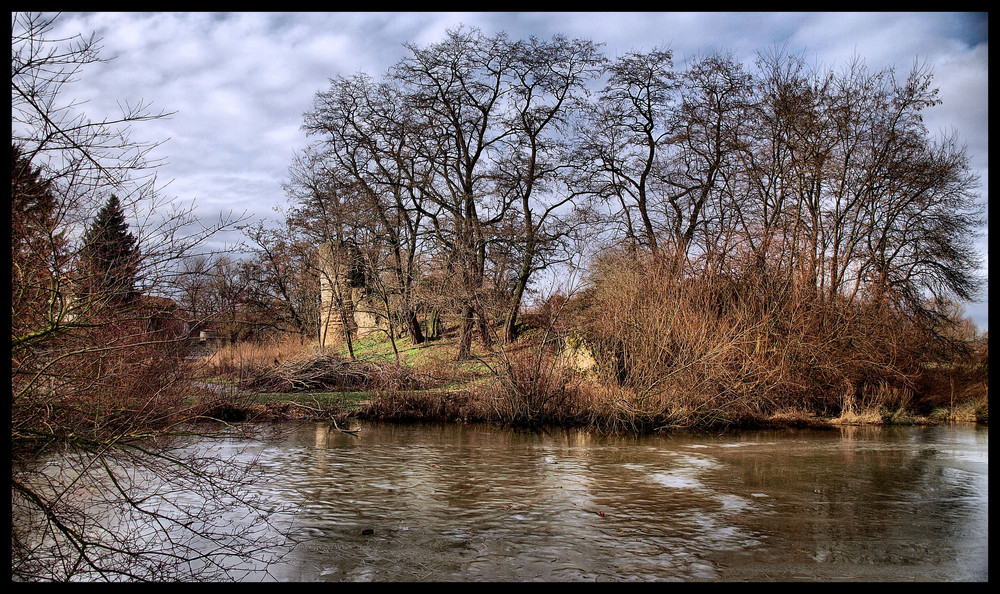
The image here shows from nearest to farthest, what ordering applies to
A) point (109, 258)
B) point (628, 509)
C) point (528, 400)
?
point (109, 258) < point (628, 509) < point (528, 400)

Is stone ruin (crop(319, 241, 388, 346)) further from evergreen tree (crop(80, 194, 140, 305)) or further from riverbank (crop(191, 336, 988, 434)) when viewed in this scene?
evergreen tree (crop(80, 194, 140, 305))

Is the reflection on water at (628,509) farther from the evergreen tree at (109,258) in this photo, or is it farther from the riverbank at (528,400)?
the evergreen tree at (109,258)

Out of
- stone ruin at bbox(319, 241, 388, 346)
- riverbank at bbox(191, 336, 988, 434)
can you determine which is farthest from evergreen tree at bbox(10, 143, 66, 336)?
stone ruin at bbox(319, 241, 388, 346)

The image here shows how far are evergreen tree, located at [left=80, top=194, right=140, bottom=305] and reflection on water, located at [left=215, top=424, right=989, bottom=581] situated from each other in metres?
2.67

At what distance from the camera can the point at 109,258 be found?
6453mm

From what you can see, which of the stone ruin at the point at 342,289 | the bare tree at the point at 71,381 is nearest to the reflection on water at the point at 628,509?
the bare tree at the point at 71,381

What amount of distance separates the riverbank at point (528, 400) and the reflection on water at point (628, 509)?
4.44 feet

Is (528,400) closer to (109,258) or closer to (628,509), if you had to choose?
(628,509)

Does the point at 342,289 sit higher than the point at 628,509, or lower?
higher

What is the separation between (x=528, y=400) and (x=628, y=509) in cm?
754

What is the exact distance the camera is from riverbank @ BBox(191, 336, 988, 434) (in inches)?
606

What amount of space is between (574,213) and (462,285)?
1085cm

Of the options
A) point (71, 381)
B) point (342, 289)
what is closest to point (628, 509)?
point (71, 381)

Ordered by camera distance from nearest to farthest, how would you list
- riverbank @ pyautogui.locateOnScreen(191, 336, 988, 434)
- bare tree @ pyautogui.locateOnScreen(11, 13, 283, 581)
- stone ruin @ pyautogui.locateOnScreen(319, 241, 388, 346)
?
bare tree @ pyautogui.locateOnScreen(11, 13, 283, 581), riverbank @ pyautogui.locateOnScreen(191, 336, 988, 434), stone ruin @ pyautogui.locateOnScreen(319, 241, 388, 346)
